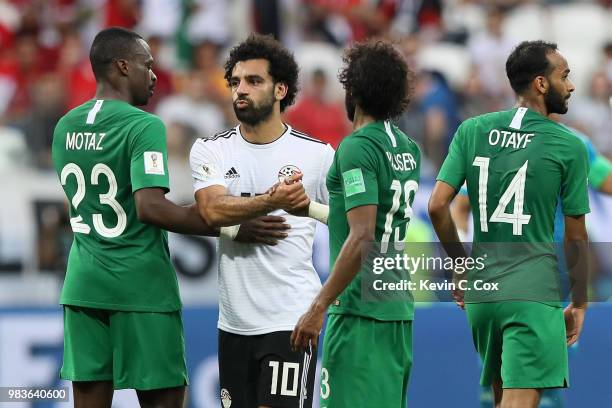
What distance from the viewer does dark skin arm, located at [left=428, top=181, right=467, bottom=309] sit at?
5398 millimetres

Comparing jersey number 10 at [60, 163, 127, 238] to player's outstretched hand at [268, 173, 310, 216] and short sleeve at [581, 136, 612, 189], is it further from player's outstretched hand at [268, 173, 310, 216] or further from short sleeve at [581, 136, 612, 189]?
short sleeve at [581, 136, 612, 189]

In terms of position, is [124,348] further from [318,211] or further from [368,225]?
[368,225]

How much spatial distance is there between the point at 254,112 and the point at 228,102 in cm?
554

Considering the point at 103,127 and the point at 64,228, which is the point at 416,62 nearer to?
the point at 64,228

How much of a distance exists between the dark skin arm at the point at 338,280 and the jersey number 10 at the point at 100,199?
1.03 m

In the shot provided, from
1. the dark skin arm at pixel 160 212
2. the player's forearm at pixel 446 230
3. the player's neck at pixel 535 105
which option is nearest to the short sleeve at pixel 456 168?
the player's forearm at pixel 446 230

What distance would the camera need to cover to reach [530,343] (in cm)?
518

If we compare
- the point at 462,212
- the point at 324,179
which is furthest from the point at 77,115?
the point at 462,212

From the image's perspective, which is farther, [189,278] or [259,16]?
[259,16]

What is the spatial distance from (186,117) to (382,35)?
2625 mm

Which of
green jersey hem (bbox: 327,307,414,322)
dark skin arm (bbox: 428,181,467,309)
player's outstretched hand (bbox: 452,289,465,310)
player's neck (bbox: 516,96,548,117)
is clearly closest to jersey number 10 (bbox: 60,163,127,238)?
green jersey hem (bbox: 327,307,414,322)

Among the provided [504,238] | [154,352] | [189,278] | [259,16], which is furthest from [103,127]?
[259,16]

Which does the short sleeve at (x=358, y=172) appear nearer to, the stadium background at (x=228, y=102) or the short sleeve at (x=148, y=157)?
the short sleeve at (x=148, y=157)

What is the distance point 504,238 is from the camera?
527 cm
